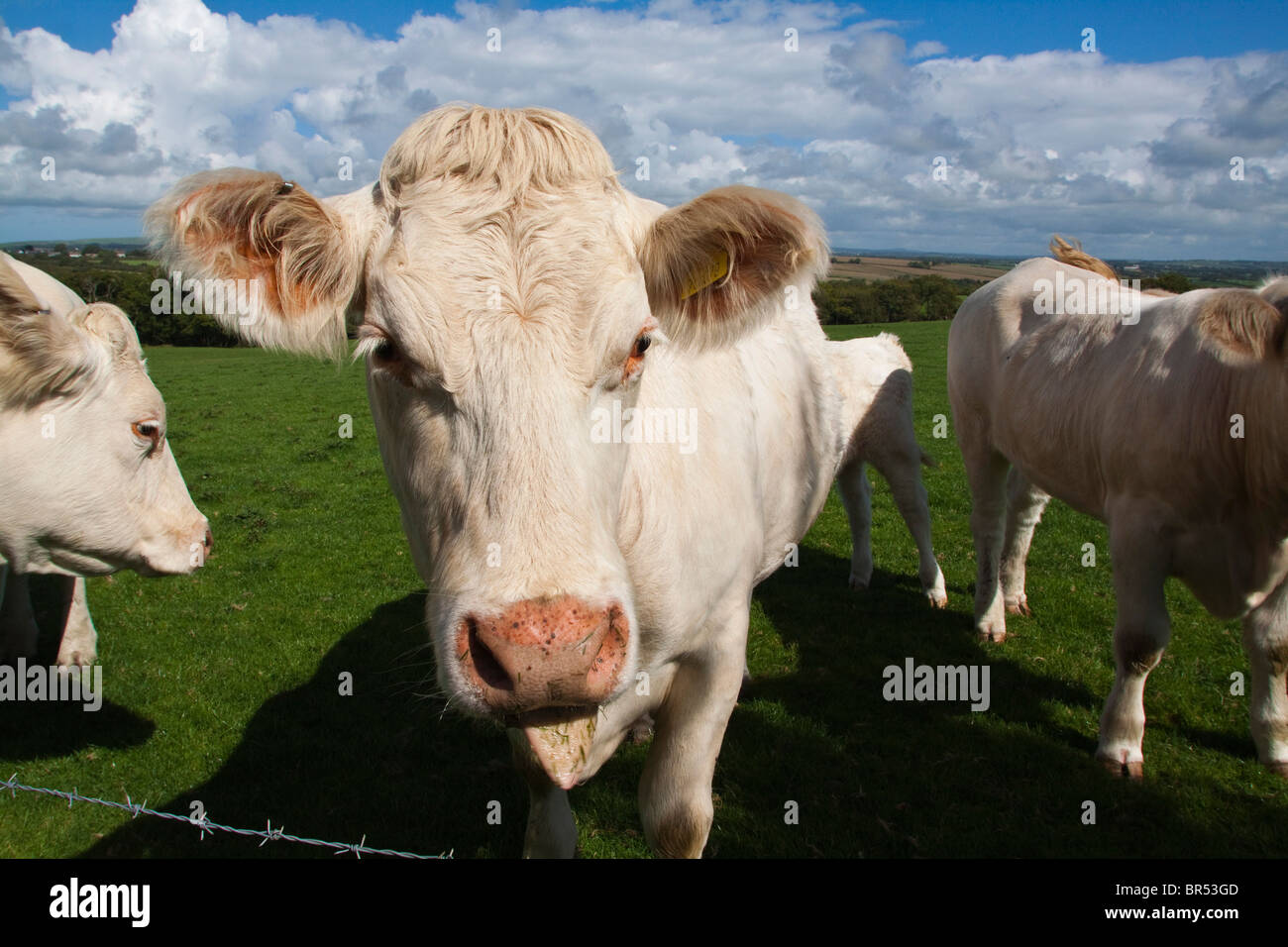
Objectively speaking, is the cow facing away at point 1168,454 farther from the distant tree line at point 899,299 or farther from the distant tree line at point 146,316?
the distant tree line at point 899,299

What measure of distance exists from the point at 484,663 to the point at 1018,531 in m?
6.12

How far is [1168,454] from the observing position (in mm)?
4234

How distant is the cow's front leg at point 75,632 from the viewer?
234 inches

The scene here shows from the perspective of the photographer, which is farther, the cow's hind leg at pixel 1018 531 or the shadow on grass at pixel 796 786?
the cow's hind leg at pixel 1018 531

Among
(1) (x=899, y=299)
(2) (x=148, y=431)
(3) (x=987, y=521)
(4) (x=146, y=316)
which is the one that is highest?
(1) (x=899, y=299)

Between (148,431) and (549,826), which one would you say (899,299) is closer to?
(148,431)

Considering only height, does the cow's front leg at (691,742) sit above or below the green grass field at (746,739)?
above

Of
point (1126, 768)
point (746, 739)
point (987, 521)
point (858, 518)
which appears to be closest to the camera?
point (1126, 768)

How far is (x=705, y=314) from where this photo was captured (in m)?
2.75

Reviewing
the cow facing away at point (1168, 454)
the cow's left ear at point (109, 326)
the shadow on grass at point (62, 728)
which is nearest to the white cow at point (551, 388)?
the cow facing away at point (1168, 454)

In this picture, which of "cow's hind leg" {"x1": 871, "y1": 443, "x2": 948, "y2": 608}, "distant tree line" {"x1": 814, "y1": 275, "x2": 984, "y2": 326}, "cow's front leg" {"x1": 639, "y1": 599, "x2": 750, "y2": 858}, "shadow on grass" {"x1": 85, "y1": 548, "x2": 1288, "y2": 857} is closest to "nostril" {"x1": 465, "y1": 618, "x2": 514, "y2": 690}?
"cow's front leg" {"x1": 639, "y1": 599, "x2": 750, "y2": 858}

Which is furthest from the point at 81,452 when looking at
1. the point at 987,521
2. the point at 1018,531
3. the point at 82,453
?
the point at 1018,531

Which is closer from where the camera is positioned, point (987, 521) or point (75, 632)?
point (75, 632)
